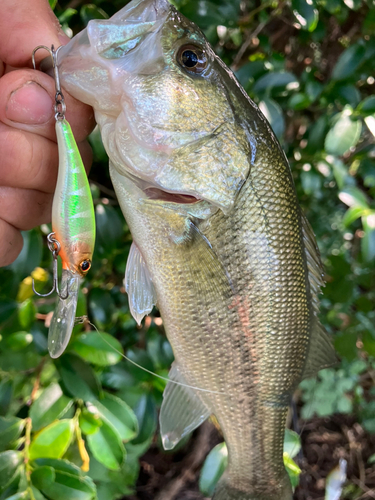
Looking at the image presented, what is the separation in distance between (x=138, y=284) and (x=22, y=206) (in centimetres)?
28

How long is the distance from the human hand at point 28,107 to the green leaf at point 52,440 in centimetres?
59

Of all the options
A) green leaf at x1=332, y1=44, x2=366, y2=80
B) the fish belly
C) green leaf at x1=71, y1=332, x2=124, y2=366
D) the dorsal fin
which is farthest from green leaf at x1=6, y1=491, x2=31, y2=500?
green leaf at x1=332, y1=44, x2=366, y2=80

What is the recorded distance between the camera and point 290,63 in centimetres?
183

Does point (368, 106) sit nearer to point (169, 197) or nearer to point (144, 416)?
point (169, 197)

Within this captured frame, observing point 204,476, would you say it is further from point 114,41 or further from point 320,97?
point 320,97

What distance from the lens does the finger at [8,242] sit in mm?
678

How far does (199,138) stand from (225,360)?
48 centimetres

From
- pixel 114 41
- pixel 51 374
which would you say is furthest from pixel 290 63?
pixel 51 374

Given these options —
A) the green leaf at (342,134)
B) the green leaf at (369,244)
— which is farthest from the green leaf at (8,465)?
the green leaf at (342,134)

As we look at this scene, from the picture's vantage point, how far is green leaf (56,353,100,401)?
0.85 meters

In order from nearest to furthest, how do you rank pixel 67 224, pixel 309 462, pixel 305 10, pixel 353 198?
pixel 67 224 → pixel 305 10 → pixel 353 198 → pixel 309 462

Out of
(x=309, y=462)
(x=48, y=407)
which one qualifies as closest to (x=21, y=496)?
(x=48, y=407)

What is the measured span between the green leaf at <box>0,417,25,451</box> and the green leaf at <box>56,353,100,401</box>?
166 mm

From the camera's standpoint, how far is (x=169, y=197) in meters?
0.67
